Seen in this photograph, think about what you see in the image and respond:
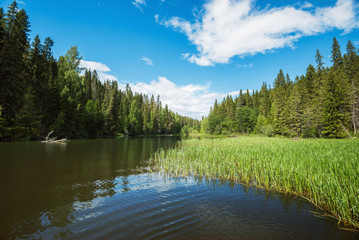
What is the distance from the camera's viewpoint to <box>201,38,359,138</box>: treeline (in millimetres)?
34406

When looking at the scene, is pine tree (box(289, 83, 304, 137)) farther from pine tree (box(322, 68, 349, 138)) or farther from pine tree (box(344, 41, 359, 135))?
pine tree (box(344, 41, 359, 135))

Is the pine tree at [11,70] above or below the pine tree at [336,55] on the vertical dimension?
below

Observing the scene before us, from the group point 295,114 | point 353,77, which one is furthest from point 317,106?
point 353,77

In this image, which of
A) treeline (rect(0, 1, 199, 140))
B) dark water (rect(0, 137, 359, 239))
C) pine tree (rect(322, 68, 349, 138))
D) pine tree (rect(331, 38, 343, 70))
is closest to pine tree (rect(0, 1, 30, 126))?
treeline (rect(0, 1, 199, 140))

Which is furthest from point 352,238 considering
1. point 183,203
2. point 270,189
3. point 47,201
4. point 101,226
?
point 47,201

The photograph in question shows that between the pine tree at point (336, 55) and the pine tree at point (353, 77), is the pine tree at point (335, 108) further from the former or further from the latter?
the pine tree at point (336, 55)

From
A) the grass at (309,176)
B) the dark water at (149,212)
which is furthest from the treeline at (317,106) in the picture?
the dark water at (149,212)

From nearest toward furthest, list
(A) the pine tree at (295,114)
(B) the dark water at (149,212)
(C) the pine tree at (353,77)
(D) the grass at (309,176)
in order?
(B) the dark water at (149,212), (D) the grass at (309,176), (C) the pine tree at (353,77), (A) the pine tree at (295,114)

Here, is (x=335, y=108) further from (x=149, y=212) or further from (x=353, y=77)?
(x=149, y=212)

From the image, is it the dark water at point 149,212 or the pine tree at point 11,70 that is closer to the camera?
the dark water at point 149,212

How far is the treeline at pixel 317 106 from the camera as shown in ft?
113

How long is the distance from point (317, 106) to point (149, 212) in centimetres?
5037

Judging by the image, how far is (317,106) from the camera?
135 feet

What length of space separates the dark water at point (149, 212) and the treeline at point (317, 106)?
3878cm
